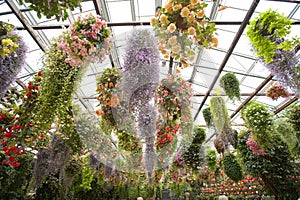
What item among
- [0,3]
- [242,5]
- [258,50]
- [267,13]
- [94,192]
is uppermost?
[242,5]

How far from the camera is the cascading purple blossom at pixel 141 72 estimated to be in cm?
199

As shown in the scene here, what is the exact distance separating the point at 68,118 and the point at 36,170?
1964mm

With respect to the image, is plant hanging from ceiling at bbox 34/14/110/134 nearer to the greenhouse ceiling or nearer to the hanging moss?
the greenhouse ceiling

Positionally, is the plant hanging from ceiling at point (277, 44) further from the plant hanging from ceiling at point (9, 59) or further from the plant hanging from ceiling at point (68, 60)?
the plant hanging from ceiling at point (9, 59)

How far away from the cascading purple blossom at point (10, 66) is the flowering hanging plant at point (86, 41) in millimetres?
415

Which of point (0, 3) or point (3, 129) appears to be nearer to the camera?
point (3, 129)

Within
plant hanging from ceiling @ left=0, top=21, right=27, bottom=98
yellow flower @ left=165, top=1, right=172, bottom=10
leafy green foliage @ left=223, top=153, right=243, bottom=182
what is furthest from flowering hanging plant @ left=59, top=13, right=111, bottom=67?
leafy green foliage @ left=223, top=153, right=243, bottom=182

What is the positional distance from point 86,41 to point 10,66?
732mm

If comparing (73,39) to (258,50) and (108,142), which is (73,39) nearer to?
(258,50)

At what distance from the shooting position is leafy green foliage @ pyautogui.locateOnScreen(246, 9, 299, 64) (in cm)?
207

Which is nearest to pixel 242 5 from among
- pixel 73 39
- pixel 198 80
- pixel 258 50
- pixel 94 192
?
pixel 258 50

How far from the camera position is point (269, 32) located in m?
2.11

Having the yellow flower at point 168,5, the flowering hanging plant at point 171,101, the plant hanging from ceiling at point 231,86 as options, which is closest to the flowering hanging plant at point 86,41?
the yellow flower at point 168,5

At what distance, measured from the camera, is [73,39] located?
178 cm
